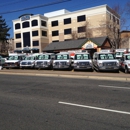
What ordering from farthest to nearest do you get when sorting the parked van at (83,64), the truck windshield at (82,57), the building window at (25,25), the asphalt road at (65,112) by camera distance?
the building window at (25,25) → the truck windshield at (82,57) → the parked van at (83,64) → the asphalt road at (65,112)

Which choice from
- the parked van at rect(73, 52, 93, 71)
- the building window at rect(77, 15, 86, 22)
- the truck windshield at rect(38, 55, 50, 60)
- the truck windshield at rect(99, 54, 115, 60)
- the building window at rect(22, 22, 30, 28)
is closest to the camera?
the truck windshield at rect(99, 54, 115, 60)

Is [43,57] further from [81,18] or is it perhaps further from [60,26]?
[60,26]

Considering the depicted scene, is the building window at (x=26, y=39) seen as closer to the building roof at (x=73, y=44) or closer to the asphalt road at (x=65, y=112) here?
the building roof at (x=73, y=44)

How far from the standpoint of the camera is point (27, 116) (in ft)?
16.1

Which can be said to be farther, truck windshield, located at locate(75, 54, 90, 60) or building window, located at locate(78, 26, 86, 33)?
building window, located at locate(78, 26, 86, 33)

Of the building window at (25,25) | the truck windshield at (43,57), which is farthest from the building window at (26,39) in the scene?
the truck windshield at (43,57)

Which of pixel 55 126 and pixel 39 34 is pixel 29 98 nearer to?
pixel 55 126

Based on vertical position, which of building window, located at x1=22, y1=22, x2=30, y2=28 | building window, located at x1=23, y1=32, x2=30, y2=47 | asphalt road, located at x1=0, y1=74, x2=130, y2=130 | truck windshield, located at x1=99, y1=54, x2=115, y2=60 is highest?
building window, located at x1=22, y1=22, x2=30, y2=28

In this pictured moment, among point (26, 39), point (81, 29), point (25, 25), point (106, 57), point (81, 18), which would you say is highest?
point (81, 18)

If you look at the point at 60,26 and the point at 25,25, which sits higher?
the point at 25,25

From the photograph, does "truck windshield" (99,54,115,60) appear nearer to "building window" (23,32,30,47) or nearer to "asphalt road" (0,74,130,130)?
"asphalt road" (0,74,130,130)

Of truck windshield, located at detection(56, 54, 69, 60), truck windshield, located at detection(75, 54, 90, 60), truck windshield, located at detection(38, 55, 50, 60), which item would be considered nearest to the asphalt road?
truck windshield, located at detection(75, 54, 90, 60)

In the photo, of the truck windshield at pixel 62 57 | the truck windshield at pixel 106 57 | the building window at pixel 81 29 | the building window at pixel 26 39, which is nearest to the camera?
the truck windshield at pixel 106 57

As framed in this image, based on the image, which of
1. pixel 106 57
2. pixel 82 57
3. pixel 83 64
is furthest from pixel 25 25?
pixel 106 57
